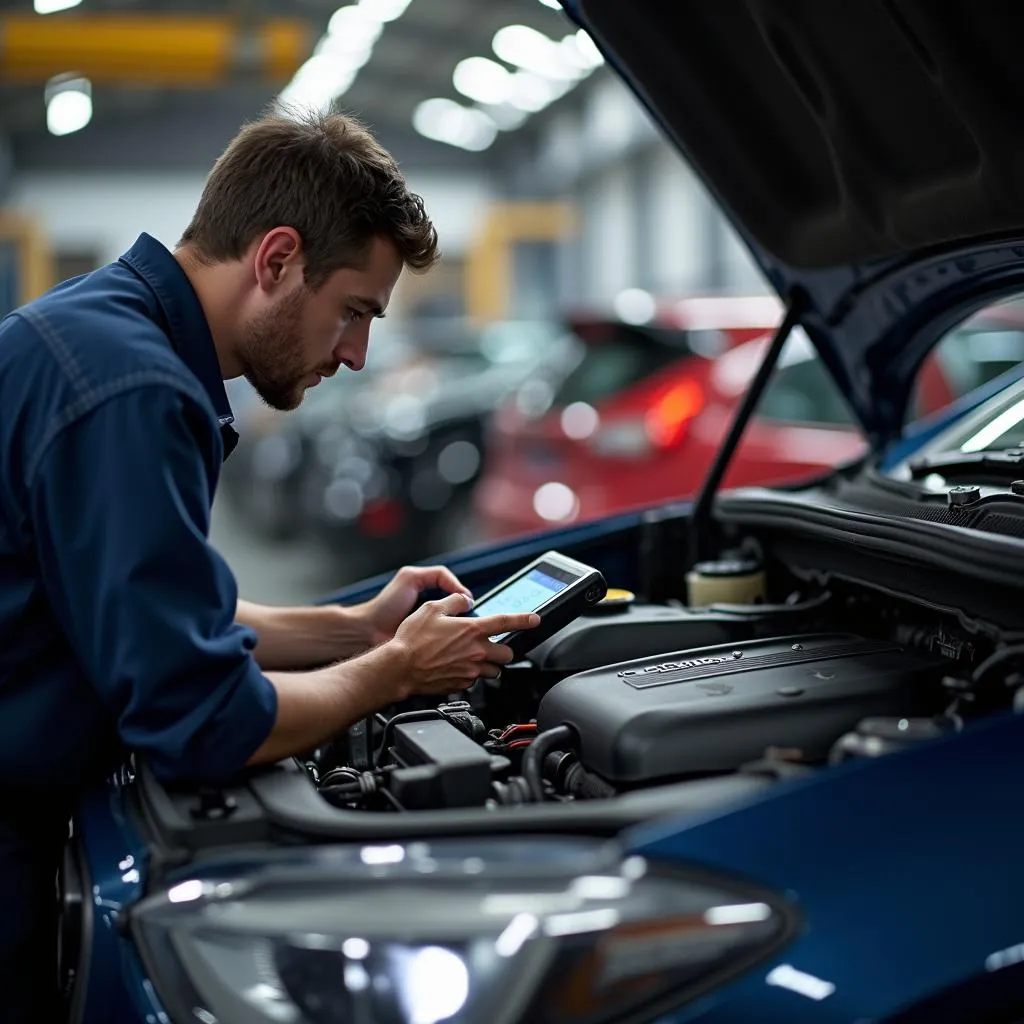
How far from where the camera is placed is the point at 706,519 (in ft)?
8.17

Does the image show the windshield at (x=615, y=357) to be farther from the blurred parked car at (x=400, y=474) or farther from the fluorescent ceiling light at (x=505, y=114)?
the fluorescent ceiling light at (x=505, y=114)

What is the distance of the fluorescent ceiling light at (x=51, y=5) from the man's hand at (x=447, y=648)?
11447mm

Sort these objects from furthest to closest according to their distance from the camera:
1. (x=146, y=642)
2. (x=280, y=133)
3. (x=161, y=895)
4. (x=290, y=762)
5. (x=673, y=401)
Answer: (x=673, y=401) → (x=280, y=133) → (x=290, y=762) → (x=146, y=642) → (x=161, y=895)

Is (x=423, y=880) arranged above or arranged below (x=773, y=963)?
above

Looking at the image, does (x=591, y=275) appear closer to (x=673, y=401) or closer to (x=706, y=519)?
(x=673, y=401)

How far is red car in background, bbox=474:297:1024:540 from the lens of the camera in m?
4.38

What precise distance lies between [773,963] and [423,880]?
1.07ft

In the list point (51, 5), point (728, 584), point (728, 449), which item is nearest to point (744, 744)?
point (728, 584)

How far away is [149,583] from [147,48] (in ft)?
34.3

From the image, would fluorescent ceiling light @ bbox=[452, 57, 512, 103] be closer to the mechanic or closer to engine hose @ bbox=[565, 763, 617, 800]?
the mechanic

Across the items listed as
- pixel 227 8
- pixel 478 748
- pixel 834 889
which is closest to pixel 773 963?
pixel 834 889

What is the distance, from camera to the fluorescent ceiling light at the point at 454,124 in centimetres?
2225

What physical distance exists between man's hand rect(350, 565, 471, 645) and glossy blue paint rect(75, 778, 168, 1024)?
704mm

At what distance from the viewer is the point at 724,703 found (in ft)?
5.43
